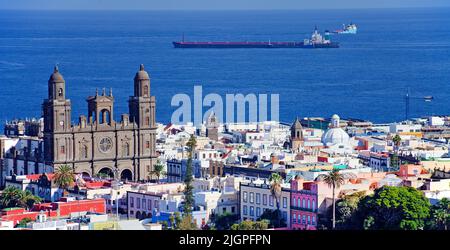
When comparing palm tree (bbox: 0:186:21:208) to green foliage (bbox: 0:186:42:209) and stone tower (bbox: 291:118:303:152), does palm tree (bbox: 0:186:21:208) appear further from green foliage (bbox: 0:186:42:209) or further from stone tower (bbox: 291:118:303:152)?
stone tower (bbox: 291:118:303:152)

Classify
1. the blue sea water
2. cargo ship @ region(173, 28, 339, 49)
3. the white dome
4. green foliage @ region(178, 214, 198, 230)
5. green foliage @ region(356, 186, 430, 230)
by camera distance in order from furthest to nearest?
cargo ship @ region(173, 28, 339, 49)
the blue sea water
the white dome
green foliage @ region(356, 186, 430, 230)
green foliage @ region(178, 214, 198, 230)

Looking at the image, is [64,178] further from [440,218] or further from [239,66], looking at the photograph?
[239,66]

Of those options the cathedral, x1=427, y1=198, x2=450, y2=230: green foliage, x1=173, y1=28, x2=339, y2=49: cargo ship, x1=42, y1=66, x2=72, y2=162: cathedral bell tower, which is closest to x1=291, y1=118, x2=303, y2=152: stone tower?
the cathedral

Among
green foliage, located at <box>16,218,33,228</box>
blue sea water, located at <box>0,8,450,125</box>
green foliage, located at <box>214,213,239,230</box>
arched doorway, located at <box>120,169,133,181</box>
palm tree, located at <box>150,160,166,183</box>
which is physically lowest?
green foliage, located at <box>214,213,239,230</box>

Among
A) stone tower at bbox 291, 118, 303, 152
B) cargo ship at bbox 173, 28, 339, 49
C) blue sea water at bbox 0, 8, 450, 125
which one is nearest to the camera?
stone tower at bbox 291, 118, 303, 152

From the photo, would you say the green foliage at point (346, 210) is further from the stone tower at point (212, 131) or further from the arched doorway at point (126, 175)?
the stone tower at point (212, 131)

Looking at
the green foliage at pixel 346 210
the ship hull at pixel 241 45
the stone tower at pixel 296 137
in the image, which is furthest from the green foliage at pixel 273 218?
the ship hull at pixel 241 45

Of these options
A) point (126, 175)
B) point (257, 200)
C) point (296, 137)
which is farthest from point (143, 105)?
point (257, 200)
